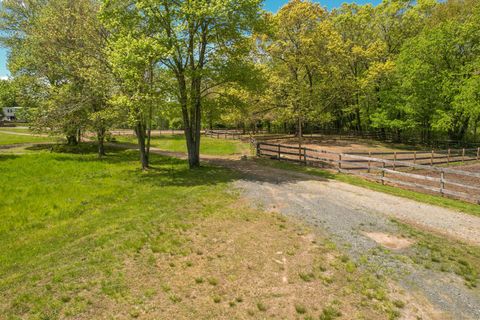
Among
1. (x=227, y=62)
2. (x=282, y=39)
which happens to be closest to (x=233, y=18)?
(x=227, y=62)

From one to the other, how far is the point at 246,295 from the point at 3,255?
19.7 ft

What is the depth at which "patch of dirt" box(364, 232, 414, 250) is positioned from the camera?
7.16 meters

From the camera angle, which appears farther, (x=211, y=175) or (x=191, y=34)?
(x=211, y=175)

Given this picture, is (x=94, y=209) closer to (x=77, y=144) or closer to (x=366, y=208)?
(x=366, y=208)

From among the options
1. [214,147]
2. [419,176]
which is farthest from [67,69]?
[419,176]

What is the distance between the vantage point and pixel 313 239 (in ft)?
24.3

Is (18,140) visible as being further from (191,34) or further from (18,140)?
(191,34)

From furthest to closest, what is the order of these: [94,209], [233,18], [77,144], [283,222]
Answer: [77,144] → [233,18] → [94,209] → [283,222]

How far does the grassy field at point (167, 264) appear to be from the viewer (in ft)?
15.8

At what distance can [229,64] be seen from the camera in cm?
1656

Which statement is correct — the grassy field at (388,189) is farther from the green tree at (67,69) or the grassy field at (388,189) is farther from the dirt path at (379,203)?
the green tree at (67,69)

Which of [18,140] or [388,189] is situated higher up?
[18,140]

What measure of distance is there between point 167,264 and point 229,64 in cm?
1326

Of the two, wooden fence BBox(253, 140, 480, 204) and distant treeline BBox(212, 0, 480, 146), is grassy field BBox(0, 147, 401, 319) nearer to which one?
wooden fence BBox(253, 140, 480, 204)
